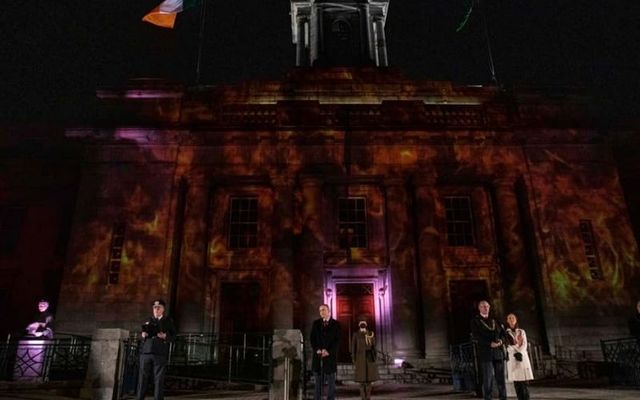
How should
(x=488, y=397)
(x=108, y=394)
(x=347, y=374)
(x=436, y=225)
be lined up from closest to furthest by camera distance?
(x=488, y=397) → (x=108, y=394) → (x=347, y=374) → (x=436, y=225)

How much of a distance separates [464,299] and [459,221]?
344cm

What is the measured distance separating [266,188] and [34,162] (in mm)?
12262

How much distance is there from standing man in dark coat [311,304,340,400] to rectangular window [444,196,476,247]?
13091 mm

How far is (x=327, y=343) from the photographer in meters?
8.41

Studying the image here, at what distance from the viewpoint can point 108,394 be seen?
30.6 ft

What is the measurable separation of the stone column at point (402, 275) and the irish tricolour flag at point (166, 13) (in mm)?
12128

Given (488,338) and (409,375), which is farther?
(409,375)

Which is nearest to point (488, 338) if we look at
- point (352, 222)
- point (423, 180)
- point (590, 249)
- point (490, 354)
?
point (490, 354)

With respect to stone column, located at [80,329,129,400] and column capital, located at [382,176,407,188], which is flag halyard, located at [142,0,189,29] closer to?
column capital, located at [382,176,407,188]

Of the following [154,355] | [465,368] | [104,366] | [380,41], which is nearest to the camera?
[154,355]

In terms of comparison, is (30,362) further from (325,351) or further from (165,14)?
(165,14)

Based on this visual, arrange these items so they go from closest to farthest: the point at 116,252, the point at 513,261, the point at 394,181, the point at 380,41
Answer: the point at 116,252
the point at 513,261
the point at 394,181
the point at 380,41

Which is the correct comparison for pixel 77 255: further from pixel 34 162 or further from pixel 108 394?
pixel 108 394

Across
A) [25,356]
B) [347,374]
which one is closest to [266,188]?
[347,374]
